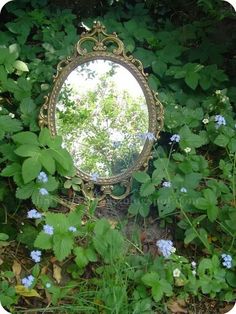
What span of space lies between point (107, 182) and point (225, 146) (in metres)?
0.54

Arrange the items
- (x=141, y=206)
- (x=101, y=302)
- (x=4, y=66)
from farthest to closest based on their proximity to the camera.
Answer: (x=4, y=66), (x=141, y=206), (x=101, y=302)

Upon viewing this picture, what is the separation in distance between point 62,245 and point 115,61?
2.83 ft

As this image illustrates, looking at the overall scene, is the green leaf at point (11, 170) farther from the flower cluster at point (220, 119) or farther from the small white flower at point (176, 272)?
the flower cluster at point (220, 119)

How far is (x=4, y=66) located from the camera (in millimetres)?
2430

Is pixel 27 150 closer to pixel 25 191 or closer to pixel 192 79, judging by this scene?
pixel 25 191

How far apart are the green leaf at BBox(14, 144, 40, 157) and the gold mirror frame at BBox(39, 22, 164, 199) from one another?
0.78 feet

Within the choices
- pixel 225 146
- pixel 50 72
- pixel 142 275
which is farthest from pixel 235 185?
pixel 50 72

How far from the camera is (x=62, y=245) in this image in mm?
1938

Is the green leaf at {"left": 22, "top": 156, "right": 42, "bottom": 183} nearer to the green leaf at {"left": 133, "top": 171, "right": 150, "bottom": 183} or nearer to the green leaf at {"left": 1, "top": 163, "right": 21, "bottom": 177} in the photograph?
the green leaf at {"left": 1, "top": 163, "right": 21, "bottom": 177}

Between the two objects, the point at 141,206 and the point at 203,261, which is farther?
the point at 141,206

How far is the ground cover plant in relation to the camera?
1981 mm

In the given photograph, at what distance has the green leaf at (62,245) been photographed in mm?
1929

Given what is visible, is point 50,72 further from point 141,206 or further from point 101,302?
point 101,302

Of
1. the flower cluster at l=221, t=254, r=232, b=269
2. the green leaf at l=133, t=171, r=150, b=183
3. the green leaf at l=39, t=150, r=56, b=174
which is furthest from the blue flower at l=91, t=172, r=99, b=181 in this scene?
the flower cluster at l=221, t=254, r=232, b=269
